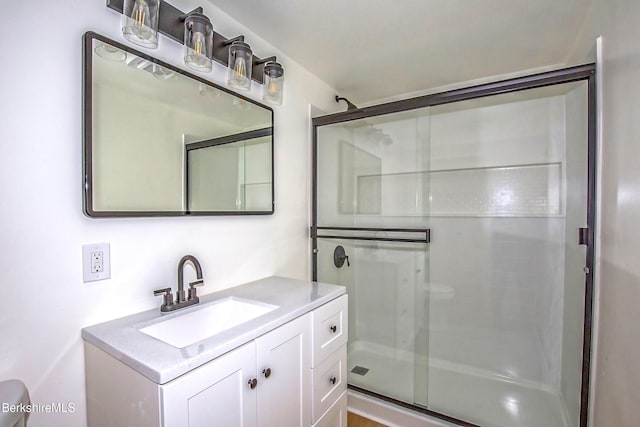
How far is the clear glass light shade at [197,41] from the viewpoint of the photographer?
1.19m

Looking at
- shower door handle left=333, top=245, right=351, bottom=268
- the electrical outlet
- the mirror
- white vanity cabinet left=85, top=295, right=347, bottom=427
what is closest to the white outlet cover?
the electrical outlet

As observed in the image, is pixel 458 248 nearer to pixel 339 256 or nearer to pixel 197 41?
pixel 339 256

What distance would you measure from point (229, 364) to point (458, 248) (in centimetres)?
210

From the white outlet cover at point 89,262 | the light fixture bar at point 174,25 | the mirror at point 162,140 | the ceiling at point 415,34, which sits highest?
the ceiling at point 415,34

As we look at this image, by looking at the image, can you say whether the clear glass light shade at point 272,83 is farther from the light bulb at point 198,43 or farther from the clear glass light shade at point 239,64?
the light bulb at point 198,43

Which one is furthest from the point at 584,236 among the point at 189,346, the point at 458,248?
the point at 189,346

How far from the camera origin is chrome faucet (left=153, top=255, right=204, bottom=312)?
111 centimetres

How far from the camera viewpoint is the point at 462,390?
2.02 meters

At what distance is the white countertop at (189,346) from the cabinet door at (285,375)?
0.05 m

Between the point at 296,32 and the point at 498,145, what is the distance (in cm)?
176

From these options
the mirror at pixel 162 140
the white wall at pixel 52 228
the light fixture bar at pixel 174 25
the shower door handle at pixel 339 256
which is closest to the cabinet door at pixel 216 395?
the white wall at pixel 52 228

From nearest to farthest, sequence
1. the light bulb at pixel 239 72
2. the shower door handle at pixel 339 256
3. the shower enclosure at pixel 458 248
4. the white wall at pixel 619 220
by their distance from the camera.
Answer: the white wall at pixel 619 220 < the light bulb at pixel 239 72 < the shower enclosure at pixel 458 248 < the shower door handle at pixel 339 256

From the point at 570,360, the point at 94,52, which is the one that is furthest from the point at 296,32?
the point at 570,360

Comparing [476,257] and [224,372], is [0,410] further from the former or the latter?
[476,257]
